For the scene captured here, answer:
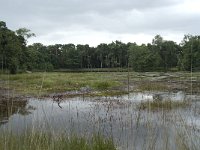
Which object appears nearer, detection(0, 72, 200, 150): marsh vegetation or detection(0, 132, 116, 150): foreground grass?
detection(0, 132, 116, 150): foreground grass

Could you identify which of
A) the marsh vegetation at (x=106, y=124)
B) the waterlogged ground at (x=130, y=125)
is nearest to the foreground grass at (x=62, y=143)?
the marsh vegetation at (x=106, y=124)

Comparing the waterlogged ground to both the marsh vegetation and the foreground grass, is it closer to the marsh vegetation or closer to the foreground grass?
the marsh vegetation

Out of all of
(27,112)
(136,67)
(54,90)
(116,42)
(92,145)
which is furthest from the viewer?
(116,42)

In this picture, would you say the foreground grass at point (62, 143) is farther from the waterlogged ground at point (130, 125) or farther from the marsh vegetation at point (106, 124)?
the waterlogged ground at point (130, 125)

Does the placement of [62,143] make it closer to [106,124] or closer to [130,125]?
[130,125]

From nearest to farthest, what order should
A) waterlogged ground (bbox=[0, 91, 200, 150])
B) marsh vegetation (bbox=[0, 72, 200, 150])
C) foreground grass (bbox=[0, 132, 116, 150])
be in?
1. foreground grass (bbox=[0, 132, 116, 150])
2. marsh vegetation (bbox=[0, 72, 200, 150])
3. waterlogged ground (bbox=[0, 91, 200, 150])

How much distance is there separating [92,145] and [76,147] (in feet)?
1.26

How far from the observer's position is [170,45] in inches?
4053

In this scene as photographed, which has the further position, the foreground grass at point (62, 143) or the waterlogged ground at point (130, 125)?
the waterlogged ground at point (130, 125)

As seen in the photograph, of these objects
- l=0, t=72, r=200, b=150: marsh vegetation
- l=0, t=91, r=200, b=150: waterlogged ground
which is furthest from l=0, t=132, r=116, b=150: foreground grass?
l=0, t=91, r=200, b=150: waterlogged ground

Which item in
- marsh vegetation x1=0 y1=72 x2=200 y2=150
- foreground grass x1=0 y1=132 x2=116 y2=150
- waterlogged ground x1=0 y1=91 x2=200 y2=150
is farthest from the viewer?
waterlogged ground x1=0 y1=91 x2=200 y2=150

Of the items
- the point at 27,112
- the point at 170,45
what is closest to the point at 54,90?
the point at 27,112

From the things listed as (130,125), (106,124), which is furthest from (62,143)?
(106,124)

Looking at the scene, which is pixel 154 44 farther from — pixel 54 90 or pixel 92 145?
pixel 92 145
